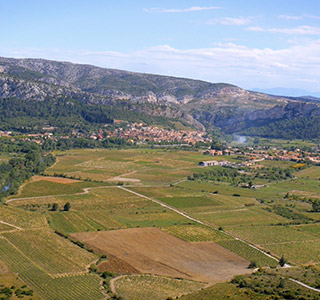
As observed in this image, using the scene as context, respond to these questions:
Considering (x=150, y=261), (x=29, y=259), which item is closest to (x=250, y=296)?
(x=150, y=261)

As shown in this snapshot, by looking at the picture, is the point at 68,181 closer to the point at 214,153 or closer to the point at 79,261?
the point at 79,261

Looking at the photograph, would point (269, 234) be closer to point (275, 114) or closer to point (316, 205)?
point (316, 205)

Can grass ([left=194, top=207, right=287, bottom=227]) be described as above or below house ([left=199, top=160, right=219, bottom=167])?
below

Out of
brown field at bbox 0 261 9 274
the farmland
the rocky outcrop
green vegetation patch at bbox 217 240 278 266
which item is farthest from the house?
the rocky outcrop

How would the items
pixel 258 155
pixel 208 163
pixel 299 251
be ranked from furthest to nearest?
pixel 258 155
pixel 208 163
pixel 299 251

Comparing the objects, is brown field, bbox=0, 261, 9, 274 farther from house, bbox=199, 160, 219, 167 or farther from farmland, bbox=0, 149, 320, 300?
house, bbox=199, 160, 219, 167

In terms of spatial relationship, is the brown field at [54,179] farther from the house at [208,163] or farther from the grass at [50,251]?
the house at [208,163]

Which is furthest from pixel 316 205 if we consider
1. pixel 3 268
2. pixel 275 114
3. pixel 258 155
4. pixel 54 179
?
pixel 275 114
